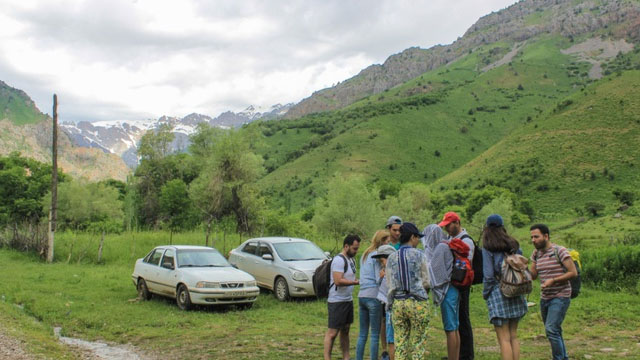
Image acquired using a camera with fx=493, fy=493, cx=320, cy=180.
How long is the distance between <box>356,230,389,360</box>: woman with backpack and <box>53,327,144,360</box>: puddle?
3.55 meters

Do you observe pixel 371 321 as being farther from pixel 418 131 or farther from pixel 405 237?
pixel 418 131

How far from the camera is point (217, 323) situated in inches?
401

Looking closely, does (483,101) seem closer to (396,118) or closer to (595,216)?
(396,118)

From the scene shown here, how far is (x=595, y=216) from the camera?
46.8m

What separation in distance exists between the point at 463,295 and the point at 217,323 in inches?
224

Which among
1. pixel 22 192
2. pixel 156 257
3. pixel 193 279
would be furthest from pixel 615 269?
pixel 22 192

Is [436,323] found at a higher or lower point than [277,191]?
lower

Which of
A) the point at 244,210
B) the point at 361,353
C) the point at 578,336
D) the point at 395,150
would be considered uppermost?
the point at 395,150

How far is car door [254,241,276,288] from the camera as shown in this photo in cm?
1367

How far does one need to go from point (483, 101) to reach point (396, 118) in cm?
2294

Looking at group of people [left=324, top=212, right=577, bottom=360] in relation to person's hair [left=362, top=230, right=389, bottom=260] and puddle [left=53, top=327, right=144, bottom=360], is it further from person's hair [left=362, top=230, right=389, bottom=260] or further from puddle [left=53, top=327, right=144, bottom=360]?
puddle [left=53, top=327, right=144, bottom=360]

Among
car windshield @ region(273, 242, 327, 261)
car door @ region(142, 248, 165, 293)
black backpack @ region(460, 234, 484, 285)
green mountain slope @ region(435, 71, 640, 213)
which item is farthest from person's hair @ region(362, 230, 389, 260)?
green mountain slope @ region(435, 71, 640, 213)

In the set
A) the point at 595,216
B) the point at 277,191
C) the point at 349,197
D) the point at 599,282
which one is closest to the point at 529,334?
the point at 599,282

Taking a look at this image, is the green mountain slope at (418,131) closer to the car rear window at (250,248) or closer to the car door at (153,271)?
the car rear window at (250,248)
